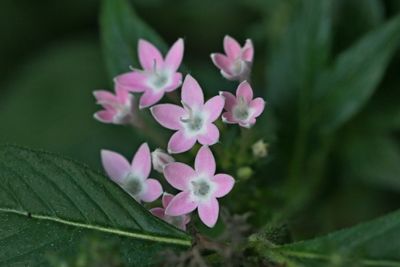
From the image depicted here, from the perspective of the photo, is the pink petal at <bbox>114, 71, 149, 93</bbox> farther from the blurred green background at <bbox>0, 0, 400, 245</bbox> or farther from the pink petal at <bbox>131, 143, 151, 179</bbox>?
the blurred green background at <bbox>0, 0, 400, 245</bbox>

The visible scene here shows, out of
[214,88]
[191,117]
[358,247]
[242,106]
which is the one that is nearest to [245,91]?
[242,106]

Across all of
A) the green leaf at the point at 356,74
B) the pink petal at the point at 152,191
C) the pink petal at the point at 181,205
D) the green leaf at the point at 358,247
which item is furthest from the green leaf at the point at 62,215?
the green leaf at the point at 356,74

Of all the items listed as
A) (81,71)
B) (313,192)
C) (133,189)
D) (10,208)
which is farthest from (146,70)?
(81,71)

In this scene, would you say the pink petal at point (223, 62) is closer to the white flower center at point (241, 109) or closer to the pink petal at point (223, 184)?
the white flower center at point (241, 109)

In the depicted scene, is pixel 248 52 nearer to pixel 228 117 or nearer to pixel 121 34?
pixel 228 117

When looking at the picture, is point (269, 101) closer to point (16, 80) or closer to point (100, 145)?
point (100, 145)

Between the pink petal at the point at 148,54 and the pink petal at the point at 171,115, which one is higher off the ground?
the pink petal at the point at 148,54

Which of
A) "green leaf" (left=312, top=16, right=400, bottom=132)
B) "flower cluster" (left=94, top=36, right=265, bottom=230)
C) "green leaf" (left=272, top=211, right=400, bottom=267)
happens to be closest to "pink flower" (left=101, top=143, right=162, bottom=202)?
"flower cluster" (left=94, top=36, right=265, bottom=230)
